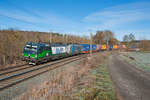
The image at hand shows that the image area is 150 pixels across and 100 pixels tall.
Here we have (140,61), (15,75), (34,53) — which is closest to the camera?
(15,75)

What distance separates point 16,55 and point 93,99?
1472cm

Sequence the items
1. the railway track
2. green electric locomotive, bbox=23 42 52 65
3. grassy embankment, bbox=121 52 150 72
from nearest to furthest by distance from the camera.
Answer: the railway track, green electric locomotive, bbox=23 42 52 65, grassy embankment, bbox=121 52 150 72

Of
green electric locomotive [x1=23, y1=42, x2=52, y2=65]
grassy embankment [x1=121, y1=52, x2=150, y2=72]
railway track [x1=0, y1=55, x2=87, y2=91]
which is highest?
green electric locomotive [x1=23, y1=42, x2=52, y2=65]

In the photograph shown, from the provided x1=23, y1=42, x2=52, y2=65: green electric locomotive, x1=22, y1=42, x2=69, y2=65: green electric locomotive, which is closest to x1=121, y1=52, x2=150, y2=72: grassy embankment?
x1=22, y1=42, x2=69, y2=65: green electric locomotive

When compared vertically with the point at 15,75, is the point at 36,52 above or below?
above

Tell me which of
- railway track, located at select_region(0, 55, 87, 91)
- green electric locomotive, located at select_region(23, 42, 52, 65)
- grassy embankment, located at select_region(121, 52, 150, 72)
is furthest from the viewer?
grassy embankment, located at select_region(121, 52, 150, 72)

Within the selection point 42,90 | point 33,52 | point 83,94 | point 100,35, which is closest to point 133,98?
point 83,94

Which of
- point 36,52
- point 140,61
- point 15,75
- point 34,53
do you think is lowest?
point 140,61

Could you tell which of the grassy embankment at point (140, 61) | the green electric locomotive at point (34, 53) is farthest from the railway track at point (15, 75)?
the grassy embankment at point (140, 61)

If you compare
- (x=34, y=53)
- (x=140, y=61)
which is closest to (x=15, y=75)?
(x=34, y=53)

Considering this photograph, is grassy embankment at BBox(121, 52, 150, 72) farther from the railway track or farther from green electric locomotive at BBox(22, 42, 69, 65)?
the railway track

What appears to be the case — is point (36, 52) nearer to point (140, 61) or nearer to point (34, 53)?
point (34, 53)

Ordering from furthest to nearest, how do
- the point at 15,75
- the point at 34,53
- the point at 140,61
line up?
the point at 140,61 → the point at 34,53 → the point at 15,75

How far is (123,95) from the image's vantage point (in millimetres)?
6984
